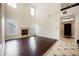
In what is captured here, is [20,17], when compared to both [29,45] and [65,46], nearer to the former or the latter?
[29,45]

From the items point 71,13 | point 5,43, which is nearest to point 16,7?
point 5,43

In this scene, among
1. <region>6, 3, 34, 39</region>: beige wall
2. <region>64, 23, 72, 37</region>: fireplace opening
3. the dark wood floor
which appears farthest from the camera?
<region>64, 23, 72, 37</region>: fireplace opening

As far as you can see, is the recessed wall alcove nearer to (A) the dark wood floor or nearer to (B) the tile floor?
(B) the tile floor

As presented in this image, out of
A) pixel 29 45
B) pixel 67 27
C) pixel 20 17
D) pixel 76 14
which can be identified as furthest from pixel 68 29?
pixel 20 17

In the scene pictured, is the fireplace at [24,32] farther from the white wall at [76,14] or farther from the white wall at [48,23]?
the white wall at [76,14]

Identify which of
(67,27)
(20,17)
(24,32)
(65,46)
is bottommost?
(65,46)

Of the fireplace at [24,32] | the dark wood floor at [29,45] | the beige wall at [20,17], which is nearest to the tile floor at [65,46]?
the dark wood floor at [29,45]

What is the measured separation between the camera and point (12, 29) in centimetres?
187

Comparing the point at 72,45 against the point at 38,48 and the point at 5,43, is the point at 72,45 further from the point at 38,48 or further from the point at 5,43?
the point at 5,43

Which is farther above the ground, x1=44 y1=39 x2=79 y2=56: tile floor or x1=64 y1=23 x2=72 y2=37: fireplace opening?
x1=64 y1=23 x2=72 y2=37: fireplace opening

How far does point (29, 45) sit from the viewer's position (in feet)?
6.39

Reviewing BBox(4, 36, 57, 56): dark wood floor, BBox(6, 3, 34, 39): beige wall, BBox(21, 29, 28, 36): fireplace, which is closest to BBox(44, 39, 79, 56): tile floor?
BBox(4, 36, 57, 56): dark wood floor

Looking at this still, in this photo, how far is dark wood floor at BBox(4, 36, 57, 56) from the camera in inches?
68.0

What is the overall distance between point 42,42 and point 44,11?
76 centimetres
